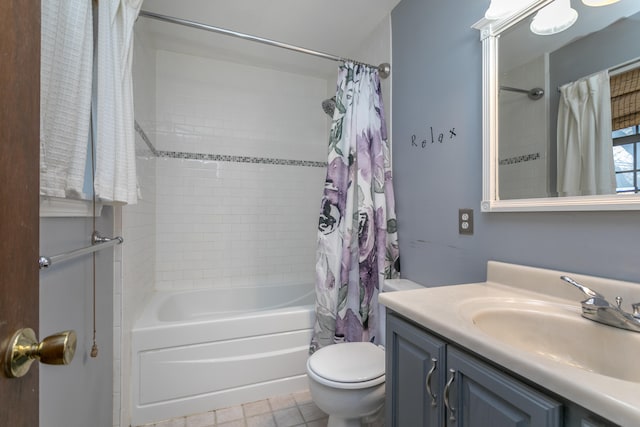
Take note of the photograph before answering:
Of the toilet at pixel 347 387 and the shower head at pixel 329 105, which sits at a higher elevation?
the shower head at pixel 329 105

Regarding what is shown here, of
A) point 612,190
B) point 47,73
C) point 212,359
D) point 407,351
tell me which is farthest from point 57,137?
point 612,190

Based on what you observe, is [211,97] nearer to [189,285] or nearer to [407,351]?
[189,285]

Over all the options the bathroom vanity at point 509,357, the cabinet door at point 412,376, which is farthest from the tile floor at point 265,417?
the bathroom vanity at point 509,357

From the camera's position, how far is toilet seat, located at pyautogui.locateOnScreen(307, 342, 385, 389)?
1242mm

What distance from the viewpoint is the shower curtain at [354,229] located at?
1.74m

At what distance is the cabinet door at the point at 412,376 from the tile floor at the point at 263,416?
0.82 metres

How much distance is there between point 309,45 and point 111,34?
1579 mm

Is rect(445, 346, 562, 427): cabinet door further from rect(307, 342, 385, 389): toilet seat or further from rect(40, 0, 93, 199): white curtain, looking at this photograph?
rect(40, 0, 93, 199): white curtain

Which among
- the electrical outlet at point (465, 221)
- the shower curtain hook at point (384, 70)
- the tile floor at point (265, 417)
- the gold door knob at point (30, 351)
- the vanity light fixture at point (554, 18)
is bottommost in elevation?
the tile floor at point (265, 417)

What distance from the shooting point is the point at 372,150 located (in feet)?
5.92

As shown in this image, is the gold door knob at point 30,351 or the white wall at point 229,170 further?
the white wall at point 229,170

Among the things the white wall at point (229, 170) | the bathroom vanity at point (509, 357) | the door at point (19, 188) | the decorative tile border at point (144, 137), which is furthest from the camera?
the white wall at point (229, 170)

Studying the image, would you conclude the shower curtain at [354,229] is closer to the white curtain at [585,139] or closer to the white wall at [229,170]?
the white wall at [229,170]

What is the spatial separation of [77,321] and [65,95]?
768mm
